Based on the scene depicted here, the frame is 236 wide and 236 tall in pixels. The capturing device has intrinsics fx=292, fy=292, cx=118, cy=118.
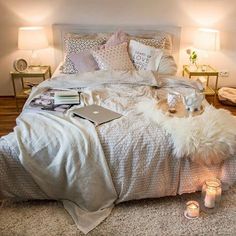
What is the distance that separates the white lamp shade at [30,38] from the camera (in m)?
3.34

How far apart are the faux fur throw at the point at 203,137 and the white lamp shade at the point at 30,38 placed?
81.7 inches

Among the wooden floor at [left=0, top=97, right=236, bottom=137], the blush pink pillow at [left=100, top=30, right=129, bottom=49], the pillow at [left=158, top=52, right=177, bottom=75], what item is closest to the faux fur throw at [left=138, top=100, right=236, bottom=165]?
the pillow at [left=158, top=52, right=177, bottom=75]

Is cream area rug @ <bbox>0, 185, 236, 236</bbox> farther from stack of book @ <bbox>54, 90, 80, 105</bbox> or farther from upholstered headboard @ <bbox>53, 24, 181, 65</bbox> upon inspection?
upholstered headboard @ <bbox>53, 24, 181, 65</bbox>

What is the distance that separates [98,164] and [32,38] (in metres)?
2.14

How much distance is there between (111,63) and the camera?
118 inches

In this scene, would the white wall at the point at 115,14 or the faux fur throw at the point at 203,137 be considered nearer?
the faux fur throw at the point at 203,137

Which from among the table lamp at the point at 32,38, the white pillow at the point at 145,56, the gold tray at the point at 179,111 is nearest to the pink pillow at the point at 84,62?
the white pillow at the point at 145,56

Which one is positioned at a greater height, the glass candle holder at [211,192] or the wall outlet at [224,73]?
the wall outlet at [224,73]

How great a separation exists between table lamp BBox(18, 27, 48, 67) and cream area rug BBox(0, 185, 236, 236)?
201cm

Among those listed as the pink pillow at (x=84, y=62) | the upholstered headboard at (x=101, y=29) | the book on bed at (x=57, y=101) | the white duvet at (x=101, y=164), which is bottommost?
the white duvet at (x=101, y=164)

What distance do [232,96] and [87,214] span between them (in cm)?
254

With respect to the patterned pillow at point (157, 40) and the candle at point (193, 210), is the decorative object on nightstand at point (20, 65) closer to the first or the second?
the patterned pillow at point (157, 40)

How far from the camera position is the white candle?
6.13 feet

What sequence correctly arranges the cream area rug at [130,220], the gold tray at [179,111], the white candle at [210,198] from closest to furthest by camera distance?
1. the cream area rug at [130,220]
2. the white candle at [210,198]
3. the gold tray at [179,111]
